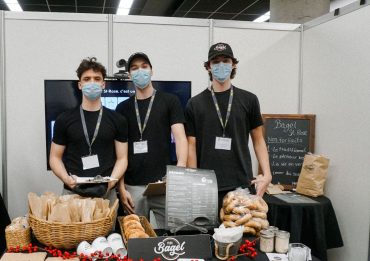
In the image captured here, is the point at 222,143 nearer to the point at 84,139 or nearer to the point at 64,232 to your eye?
the point at 84,139

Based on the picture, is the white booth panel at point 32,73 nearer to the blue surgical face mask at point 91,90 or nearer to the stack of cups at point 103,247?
the blue surgical face mask at point 91,90

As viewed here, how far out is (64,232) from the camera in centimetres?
152

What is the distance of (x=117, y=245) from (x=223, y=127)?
41.3 inches

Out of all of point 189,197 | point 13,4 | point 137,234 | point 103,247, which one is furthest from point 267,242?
point 13,4

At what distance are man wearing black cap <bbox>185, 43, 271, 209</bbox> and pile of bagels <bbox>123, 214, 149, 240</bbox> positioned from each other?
0.68m

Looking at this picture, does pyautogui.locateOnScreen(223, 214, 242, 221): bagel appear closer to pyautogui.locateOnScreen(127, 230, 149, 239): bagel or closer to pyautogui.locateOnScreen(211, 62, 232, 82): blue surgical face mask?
pyautogui.locateOnScreen(127, 230, 149, 239): bagel

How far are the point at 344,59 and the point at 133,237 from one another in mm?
2347

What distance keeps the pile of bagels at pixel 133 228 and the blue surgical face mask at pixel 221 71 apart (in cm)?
104

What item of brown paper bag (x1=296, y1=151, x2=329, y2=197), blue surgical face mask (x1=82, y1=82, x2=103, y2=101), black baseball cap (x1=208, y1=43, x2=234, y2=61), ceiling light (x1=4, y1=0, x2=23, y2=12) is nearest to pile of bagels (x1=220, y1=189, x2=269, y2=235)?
black baseball cap (x1=208, y1=43, x2=234, y2=61)

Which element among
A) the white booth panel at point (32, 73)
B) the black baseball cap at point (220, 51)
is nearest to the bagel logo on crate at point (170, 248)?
the black baseball cap at point (220, 51)

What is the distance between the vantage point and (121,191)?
92.2 inches

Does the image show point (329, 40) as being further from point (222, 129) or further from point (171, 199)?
point (171, 199)

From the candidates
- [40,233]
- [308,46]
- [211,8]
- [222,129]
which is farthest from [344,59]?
[211,8]

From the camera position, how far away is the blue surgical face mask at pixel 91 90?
2236 millimetres
